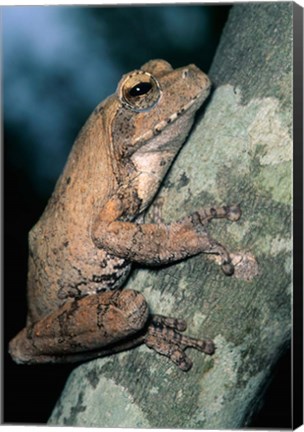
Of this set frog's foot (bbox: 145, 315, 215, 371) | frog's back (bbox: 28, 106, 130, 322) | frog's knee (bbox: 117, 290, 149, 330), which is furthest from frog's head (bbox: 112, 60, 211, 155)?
frog's foot (bbox: 145, 315, 215, 371)

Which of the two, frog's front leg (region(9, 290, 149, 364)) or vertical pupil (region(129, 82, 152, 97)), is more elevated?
vertical pupil (region(129, 82, 152, 97))

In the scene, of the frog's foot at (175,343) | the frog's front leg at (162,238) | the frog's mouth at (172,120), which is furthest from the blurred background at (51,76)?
the frog's front leg at (162,238)

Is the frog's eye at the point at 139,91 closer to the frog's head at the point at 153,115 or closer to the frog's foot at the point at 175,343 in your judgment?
the frog's head at the point at 153,115

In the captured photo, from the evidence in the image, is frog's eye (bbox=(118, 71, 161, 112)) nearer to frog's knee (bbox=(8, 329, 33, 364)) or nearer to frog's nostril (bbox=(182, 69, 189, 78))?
frog's nostril (bbox=(182, 69, 189, 78))

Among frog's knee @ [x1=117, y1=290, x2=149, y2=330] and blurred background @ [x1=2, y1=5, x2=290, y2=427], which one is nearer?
frog's knee @ [x1=117, y1=290, x2=149, y2=330]

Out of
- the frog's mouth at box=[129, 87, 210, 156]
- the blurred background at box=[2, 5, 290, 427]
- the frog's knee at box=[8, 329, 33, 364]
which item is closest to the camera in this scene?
the frog's mouth at box=[129, 87, 210, 156]

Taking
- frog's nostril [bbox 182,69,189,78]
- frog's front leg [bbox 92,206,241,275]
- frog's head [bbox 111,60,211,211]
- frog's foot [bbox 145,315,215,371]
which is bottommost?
frog's foot [bbox 145,315,215,371]

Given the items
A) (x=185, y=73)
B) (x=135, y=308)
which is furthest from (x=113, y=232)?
(x=185, y=73)
